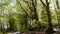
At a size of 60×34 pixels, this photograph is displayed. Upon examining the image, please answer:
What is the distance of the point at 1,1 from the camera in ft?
70.4

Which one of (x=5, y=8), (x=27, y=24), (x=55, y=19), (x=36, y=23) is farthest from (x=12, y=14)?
(x=55, y=19)

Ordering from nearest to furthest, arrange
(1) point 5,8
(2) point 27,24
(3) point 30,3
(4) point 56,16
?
(4) point 56,16, (3) point 30,3, (1) point 5,8, (2) point 27,24

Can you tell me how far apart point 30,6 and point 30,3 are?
40 cm

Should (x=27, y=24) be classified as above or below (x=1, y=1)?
below

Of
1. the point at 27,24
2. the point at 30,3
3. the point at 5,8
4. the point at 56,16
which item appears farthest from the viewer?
the point at 27,24

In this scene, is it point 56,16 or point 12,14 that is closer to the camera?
point 56,16

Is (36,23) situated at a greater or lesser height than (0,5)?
lesser

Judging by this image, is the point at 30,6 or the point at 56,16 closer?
the point at 56,16

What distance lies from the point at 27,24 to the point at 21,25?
136 centimetres

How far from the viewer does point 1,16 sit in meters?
22.4

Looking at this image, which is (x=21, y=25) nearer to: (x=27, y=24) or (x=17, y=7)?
(x=27, y=24)

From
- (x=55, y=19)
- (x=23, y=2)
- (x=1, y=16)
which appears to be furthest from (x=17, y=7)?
(x=55, y=19)

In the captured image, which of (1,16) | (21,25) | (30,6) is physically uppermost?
(30,6)

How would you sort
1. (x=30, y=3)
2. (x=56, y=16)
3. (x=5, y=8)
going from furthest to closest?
(x=5, y=8)
(x=30, y=3)
(x=56, y=16)
